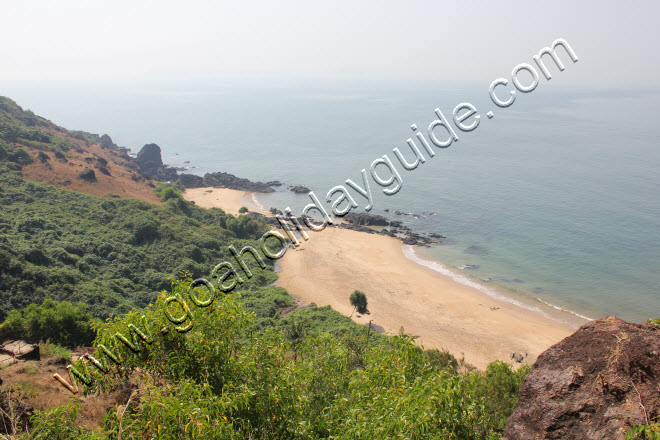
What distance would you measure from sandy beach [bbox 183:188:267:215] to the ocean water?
10.6ft

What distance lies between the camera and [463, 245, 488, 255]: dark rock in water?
5012cm

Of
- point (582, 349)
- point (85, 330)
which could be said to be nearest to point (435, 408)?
point (582, 349)

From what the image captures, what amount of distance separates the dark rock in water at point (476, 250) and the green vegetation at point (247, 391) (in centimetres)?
4335

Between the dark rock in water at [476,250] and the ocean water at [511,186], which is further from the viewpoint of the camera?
the dark rock in water at [476,250]

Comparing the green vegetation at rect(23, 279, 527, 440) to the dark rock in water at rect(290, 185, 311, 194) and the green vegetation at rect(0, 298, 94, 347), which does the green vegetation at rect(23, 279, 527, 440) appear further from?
the dark rock in water at rect(290, 185, 311, 194)

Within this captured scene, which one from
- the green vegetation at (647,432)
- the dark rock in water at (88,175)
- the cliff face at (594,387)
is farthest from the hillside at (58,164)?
the green vegetation at (647,432)

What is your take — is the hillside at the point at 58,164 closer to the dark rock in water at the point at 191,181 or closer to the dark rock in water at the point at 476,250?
the dark rock in water at the point at 191,181

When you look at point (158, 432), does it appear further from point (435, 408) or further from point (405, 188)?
point (405, 188)

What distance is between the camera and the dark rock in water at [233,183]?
3071 inches

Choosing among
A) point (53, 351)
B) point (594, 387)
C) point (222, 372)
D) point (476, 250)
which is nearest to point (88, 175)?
point (53, 351)

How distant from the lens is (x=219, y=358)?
8461 millimetres

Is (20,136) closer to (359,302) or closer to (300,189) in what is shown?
(300,189)

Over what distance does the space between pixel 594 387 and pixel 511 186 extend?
77.2 metres

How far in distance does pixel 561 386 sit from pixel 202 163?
10310 cm
